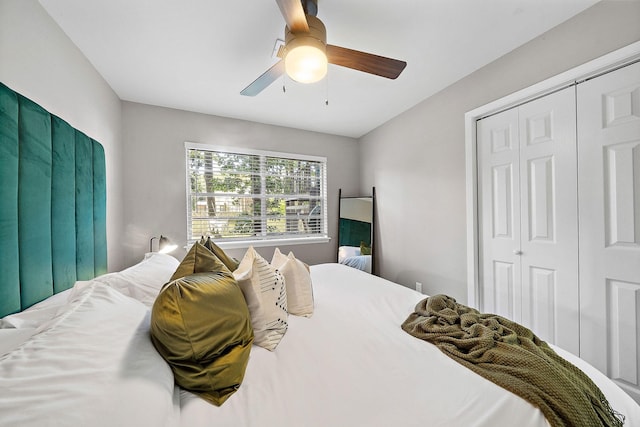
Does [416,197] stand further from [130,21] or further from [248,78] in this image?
[130,21]

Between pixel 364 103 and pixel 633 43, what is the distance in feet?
6.38

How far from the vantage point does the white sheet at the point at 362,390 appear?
76cm

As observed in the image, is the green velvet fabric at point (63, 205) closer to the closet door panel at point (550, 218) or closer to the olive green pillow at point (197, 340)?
the olive green pillow at point (197, 340)

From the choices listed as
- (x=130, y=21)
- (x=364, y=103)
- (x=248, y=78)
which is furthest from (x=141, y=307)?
(x=364, y=103)

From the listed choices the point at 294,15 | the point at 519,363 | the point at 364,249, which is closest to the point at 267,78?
the point at 294,15

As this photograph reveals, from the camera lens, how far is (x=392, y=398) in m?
0.83

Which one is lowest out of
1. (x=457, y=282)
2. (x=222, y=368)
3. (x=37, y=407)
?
(x=457, y=282)

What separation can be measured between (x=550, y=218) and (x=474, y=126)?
40.0 inches

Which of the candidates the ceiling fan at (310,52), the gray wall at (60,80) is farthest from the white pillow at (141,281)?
the ceiling fan at (310,52)

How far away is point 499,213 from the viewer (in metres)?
2.20

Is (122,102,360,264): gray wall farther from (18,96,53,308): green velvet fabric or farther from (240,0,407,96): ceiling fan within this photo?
(240,0,407,96): ceiling fan

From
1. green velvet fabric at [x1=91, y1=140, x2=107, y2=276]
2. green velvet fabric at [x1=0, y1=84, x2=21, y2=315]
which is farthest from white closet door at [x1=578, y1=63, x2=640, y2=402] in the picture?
green velvet fabric at [x1=91, y1=140, x2=107, y2=276]

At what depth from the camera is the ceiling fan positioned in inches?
50.6

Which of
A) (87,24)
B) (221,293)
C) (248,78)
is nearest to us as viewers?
(221,293)
